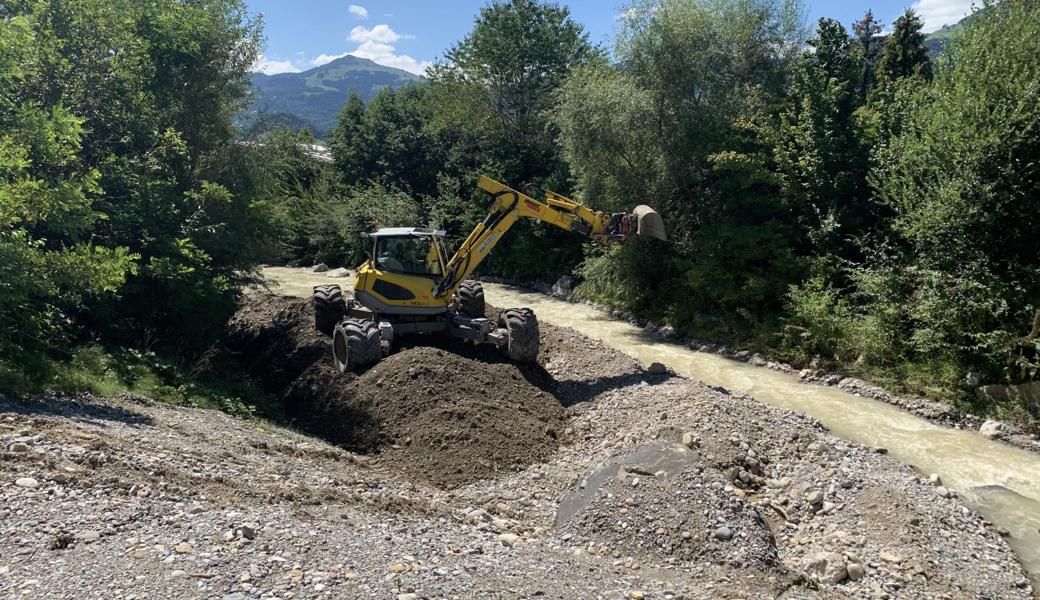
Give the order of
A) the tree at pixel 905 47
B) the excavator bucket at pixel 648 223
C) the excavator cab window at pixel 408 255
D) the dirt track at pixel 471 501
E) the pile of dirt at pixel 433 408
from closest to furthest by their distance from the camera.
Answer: the dirt track at pixel 471 501
the pile of dirt at pixel 433 408
the excavator bucket at pixel 648 223
the excavator cab window at pixel 408 255
the tree at pixel 905 47

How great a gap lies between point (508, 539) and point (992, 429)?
344 inches

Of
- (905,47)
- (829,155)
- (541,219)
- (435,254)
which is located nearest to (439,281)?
(435,254)

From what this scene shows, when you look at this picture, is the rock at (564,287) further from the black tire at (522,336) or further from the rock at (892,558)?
the rock at (892,558)

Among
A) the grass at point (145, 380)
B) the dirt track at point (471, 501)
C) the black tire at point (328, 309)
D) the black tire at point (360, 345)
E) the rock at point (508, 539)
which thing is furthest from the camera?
the black tire at point (328, 309)

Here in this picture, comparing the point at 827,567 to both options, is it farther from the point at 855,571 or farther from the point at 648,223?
the point at 648,223

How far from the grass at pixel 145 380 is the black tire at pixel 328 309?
200 cm

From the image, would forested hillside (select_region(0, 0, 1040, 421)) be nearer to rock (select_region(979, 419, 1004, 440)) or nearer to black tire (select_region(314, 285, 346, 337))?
rock (select_region(979, 419, 1004, 440))

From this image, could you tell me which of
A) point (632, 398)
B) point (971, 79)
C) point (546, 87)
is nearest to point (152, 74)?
point (632, 398)

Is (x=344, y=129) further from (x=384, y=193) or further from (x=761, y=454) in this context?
(x=761, y=454)

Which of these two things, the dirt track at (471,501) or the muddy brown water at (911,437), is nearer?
the dirt track at (471,501)

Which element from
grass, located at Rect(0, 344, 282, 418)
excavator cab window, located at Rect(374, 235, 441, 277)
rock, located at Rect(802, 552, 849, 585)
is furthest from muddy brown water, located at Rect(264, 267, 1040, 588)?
grass, located at Rect(0, 344, 282, 418)

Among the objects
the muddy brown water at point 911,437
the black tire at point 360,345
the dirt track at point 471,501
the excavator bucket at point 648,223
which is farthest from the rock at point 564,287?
the black tire at point 360,345

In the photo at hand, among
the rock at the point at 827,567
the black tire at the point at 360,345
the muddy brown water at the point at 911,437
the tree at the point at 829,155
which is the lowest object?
the muddy brown water at the point at 911,437

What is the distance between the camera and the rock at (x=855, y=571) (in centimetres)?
651
